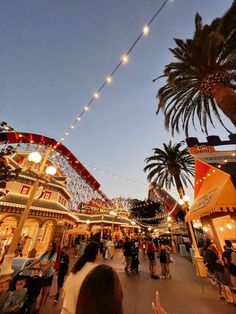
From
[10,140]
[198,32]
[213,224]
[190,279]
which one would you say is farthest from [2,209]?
[198,32]

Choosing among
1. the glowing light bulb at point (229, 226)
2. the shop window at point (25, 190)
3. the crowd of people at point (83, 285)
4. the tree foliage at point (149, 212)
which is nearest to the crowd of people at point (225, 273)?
the crowd of people at point (83, 285)

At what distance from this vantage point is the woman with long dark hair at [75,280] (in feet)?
6.88

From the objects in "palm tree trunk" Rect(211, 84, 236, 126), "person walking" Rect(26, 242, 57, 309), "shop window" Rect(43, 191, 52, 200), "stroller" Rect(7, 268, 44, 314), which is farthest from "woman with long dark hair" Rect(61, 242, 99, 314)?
"shop window" Rect(43, 191, 52, 200)

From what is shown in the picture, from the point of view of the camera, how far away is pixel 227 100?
681 cm

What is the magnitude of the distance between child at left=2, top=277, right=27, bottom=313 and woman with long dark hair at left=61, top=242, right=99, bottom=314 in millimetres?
1976

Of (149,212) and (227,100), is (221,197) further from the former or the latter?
(149,212)

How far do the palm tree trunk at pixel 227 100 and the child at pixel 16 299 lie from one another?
8.67 meters

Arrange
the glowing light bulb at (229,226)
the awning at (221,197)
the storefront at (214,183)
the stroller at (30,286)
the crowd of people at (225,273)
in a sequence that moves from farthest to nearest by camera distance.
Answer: the glowing light bulb at (229,226), the crowd of people at (225,273), the storefront at (214,183), the awning at (221,197), the stroller at (30,286)

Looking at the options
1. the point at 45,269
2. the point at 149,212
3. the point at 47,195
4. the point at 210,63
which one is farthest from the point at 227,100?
the point at 149,212

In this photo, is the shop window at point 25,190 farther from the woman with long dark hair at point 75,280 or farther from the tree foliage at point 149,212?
the tree foliage at point 149,212

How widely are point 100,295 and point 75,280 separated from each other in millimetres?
1180

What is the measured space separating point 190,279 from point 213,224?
4.40 meters

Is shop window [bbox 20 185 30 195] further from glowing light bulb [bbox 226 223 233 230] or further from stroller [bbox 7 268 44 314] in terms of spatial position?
glowing light bulb [bbox 226 223 233 230]

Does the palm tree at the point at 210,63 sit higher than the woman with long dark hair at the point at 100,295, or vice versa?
the palm tree at the point at 210,63
